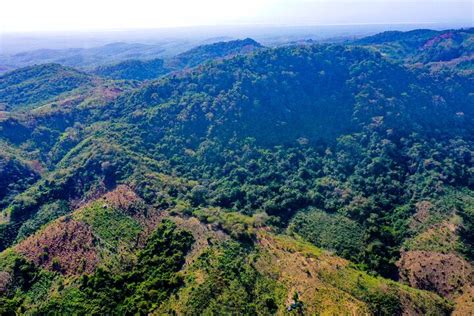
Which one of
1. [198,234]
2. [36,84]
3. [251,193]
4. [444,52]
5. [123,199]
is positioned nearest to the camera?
[198,234]

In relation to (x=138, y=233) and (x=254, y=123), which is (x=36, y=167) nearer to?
(x=138, y=233)

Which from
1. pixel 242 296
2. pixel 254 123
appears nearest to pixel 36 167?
pixel 254 123

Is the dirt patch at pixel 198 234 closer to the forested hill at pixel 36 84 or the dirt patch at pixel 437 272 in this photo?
the dirt patch at pixel 437 272

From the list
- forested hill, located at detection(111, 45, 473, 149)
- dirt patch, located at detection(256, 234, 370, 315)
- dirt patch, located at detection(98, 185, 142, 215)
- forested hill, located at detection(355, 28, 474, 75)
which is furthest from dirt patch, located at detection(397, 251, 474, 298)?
forested hill, located at detection(355, 28, 474, 75)

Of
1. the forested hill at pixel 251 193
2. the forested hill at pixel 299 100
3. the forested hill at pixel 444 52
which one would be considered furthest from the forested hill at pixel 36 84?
the forested hill at pixel 444 52

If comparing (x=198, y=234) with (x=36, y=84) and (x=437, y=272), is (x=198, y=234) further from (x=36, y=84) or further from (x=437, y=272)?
(x=36, y=84)

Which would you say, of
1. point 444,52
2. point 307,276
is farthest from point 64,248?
point 444,52
